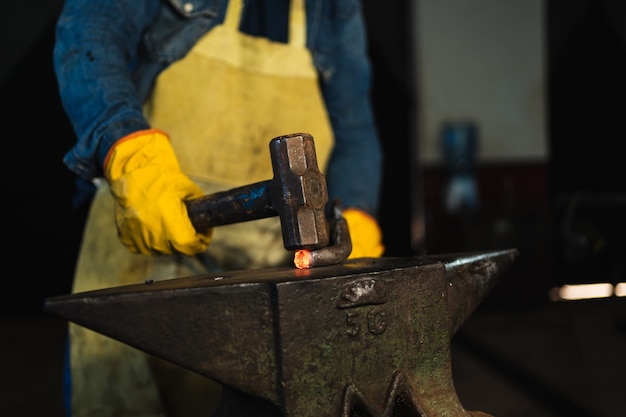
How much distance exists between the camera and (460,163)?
456cm

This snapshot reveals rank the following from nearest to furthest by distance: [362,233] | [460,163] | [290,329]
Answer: [290,329] < [362,233] < [460,163]

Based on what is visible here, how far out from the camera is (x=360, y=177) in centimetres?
173

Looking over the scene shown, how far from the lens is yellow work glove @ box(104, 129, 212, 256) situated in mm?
1114

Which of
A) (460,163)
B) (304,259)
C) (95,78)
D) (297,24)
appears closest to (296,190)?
(304,259)

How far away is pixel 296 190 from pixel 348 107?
0.82m

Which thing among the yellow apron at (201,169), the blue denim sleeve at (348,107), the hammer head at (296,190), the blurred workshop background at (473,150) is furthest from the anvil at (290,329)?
the blurred workshop background at (473,150)

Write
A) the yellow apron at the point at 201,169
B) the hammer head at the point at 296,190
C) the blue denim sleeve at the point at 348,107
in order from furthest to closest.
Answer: the blue denim sleeve at the point at 348,107, the yellow apron at the point at 201,169, the hammer head at the point at 296,190

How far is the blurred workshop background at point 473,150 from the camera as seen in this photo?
423cm

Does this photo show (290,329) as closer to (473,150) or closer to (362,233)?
(362,233)

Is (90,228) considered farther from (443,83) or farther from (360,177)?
(443,83)

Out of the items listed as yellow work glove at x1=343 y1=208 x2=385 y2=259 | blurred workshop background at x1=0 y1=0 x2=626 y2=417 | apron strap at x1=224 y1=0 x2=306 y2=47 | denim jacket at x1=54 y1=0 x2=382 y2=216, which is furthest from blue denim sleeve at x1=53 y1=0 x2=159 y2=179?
blurred workshop background at x1=0 y1=0 x2=626 y2=417

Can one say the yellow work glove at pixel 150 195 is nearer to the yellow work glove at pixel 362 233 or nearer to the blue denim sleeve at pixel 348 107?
the yellow work glove at pixel 362 233

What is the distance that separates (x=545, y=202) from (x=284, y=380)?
13.8ft

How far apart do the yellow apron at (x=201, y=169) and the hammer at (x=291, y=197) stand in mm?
460
